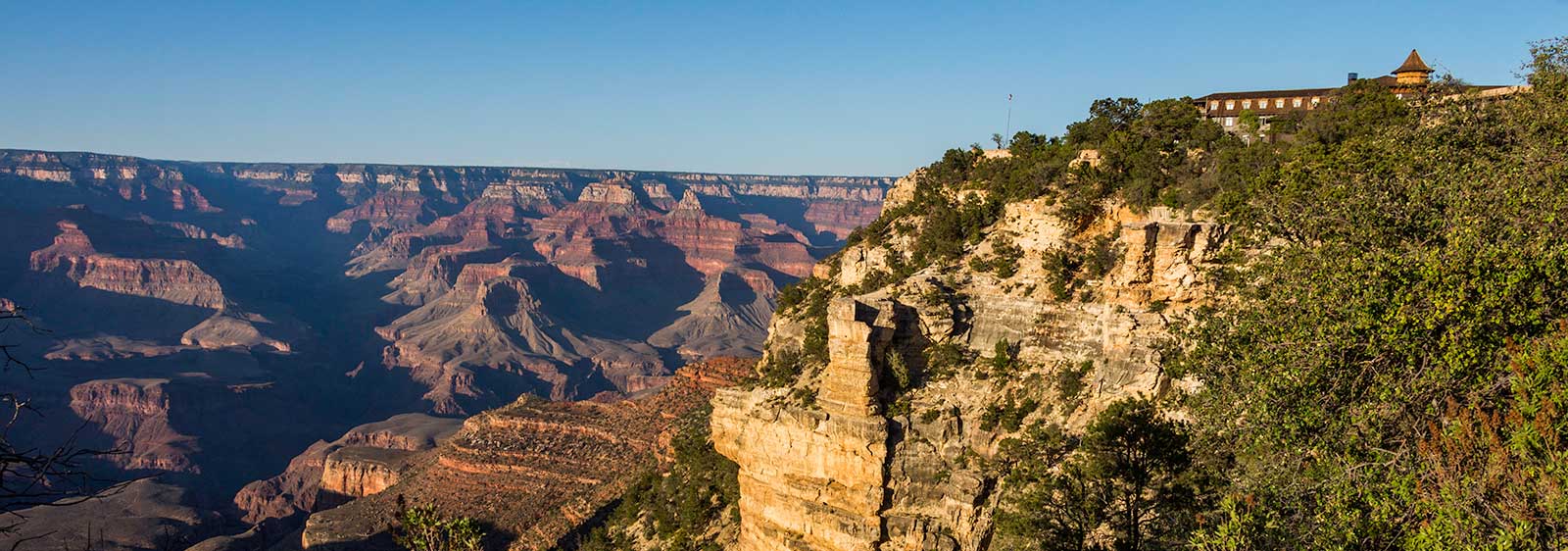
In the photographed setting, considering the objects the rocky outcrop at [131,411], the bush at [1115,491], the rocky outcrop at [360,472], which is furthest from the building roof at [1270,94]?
the rocky outcrop at [131,411]

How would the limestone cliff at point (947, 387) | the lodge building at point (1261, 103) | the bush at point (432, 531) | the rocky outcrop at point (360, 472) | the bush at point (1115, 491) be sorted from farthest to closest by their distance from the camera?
the rocky outcrop at point (360, 472)
the lodge building at point (1261, 103)
the limestone cliff at point (947, 387)
the bush at point (1115, 491)
the bush at point (432, 531)

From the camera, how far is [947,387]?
30.0m

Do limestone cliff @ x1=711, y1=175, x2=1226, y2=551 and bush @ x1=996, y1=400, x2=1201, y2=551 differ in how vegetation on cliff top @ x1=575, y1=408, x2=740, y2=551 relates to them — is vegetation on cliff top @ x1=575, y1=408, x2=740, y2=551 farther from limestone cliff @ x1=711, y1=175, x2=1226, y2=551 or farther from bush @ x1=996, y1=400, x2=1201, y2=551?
bush @ x1=996, y1=400, x2=1201, y2=551

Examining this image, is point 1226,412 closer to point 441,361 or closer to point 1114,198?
point 1114,198

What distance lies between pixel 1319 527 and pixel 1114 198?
61.3ft

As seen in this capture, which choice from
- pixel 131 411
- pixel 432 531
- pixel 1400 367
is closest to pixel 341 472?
pixel 432 531

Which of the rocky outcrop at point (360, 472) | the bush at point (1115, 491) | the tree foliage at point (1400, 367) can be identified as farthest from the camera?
the rocky outcrop at point (360, 472)

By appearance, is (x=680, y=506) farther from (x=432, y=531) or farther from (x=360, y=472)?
(x=360, y=472)

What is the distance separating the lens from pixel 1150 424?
→ 80.9ft

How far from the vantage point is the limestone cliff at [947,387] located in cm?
2723

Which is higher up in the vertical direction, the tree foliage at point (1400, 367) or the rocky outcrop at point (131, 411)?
the tree foliage at point (1400, 367)

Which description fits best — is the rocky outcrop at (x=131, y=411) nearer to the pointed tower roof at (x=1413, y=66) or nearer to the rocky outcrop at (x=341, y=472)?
the rocky outcrop at (x=341, y=472)

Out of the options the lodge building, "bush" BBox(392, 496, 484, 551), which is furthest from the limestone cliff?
the lodge building

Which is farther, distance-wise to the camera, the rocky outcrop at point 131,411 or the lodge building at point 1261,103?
the rocky outcrop at point 131,411
